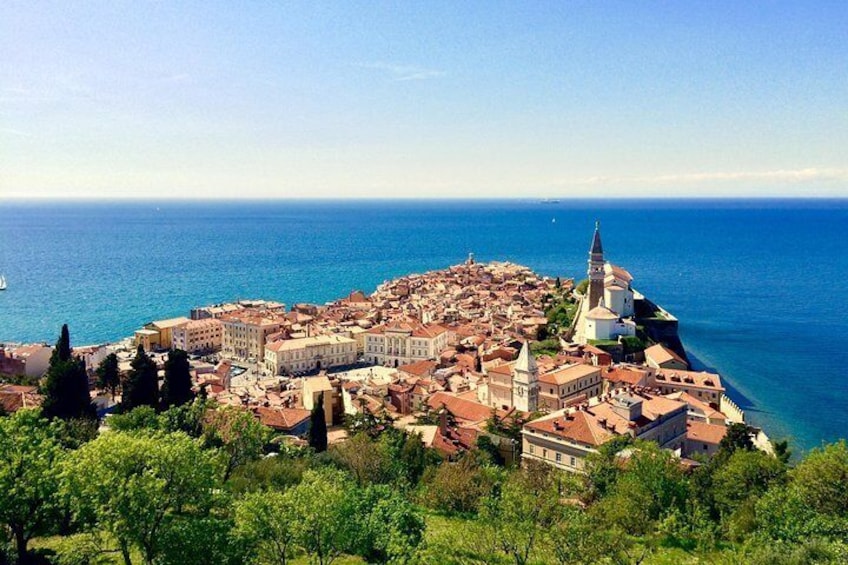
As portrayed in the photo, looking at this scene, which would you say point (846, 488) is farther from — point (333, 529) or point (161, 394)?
point (161, 394)

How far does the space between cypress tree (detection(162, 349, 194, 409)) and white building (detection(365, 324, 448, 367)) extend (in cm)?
2933

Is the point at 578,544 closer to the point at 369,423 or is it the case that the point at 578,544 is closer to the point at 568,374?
the point at 369,423

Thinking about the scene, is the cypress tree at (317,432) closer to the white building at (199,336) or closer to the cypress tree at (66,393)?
the cypress tree at (66,393)

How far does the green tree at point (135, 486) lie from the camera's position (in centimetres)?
1316

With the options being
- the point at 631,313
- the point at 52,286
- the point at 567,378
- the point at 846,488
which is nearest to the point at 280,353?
the point at 567,378

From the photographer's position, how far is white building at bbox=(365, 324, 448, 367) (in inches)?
2501

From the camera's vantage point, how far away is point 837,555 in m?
13.1

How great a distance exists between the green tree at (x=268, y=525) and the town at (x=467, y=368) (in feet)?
62.4

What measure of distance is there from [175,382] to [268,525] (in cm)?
2515

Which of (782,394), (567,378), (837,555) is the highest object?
(837,555)

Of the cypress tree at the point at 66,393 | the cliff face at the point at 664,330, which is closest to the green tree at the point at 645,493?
the cypress tree at the point at 66,393

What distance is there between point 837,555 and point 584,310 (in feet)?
176

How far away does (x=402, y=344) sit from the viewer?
210ft

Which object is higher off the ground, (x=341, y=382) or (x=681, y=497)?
(x=681, y=497)
